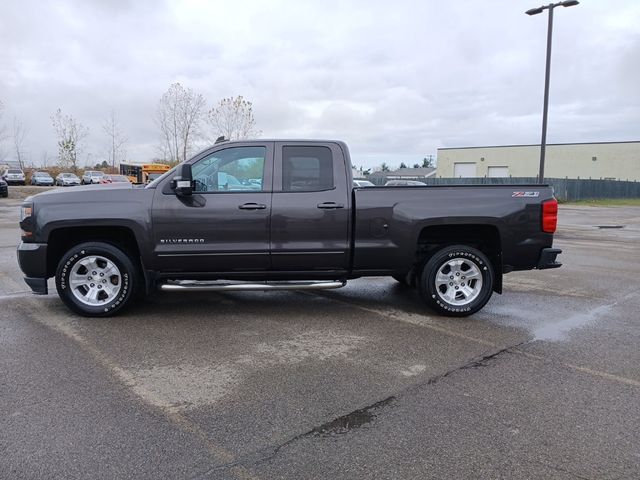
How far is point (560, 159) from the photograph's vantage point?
65875mm

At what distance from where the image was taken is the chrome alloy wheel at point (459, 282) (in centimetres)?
592

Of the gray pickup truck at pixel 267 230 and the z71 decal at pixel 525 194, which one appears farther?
the z71 decal at pixel 525 194

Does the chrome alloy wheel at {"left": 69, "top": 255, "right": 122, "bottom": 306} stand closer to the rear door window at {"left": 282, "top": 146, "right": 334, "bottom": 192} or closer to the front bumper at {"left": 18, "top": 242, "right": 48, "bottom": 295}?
the front bumper at {"left": 18, "top": 242, "right": 48, "bottom": 295}

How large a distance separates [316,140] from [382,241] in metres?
1.37

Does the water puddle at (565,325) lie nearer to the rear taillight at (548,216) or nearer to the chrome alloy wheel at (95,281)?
the rear taillight at (548,216)

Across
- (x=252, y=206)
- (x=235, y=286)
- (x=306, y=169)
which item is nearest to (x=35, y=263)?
(x=235, y=286)

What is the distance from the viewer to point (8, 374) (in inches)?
163

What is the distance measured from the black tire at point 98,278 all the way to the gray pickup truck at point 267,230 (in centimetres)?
1

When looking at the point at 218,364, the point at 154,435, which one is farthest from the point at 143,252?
the point at 154,435

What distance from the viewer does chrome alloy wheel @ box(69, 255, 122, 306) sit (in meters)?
5.65

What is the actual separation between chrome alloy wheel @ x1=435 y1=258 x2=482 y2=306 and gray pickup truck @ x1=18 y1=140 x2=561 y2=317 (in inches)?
0.4

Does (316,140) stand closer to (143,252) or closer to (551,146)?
(143,252)

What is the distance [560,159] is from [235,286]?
2703 inches

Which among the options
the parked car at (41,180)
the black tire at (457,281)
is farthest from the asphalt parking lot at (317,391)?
the parked car at (41,180)
